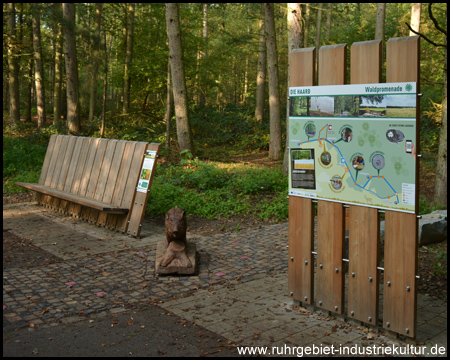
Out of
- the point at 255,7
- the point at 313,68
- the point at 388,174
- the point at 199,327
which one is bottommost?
the point at 199,327

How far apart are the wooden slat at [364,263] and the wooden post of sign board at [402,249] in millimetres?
129

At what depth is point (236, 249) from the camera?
7254 mm

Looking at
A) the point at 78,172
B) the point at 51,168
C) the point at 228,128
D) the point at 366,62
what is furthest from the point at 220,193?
the point at 228,128

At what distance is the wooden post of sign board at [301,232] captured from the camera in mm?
4734

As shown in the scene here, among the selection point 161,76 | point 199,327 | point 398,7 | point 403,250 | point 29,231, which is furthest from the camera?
point 398,7

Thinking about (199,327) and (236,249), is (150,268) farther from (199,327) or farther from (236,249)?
(199,327)

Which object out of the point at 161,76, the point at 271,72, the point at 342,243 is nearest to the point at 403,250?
the point at 342,243

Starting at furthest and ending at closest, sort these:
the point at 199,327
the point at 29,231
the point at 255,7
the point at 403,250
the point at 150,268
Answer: the point at 255,7
the point at 29,231
the point at 150,268
the point at 199,327
the point at 403,250

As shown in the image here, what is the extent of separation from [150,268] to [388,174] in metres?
3.58

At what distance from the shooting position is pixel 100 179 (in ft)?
29.8

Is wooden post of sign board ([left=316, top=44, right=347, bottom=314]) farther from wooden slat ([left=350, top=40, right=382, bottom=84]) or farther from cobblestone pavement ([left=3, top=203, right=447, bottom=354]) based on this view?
cobblestone pavement ([left=3, top=203, right=447, bottom=354])

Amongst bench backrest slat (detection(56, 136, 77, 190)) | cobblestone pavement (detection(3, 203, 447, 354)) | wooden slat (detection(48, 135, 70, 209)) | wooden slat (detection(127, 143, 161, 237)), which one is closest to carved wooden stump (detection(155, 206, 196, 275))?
cobblestone pavement (detection(3, 203, 447, 354))

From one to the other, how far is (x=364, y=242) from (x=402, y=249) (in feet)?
1.22

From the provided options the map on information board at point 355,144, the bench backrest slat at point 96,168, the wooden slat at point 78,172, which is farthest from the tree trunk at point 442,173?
the wooden slat at point 78,172
